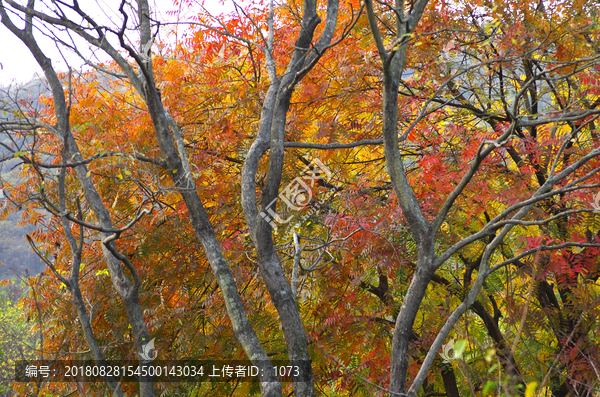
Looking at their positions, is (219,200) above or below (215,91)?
below

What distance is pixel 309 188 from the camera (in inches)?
213

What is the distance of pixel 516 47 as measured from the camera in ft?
13.9

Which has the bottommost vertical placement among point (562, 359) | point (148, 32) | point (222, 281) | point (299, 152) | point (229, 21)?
point (562, 359)

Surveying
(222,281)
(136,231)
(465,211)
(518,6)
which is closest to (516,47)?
(518,6)

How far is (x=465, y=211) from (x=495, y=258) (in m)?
2.70

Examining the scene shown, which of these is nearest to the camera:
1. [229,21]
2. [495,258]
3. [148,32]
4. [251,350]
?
[251,350]

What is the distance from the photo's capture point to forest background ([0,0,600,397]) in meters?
4.18

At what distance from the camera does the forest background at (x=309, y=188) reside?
418cm

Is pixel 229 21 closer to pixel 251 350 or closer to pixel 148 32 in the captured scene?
pixel 148 32

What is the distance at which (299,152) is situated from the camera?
239 inches

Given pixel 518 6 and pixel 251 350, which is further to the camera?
pixel 518 6

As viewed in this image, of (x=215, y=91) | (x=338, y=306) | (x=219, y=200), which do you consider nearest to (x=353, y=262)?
(x=338, y=306)

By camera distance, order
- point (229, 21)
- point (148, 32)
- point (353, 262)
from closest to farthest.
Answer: point (148, 32) < point (353, 262) < point (229, 21)

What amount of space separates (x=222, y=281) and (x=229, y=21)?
377 centimetres
